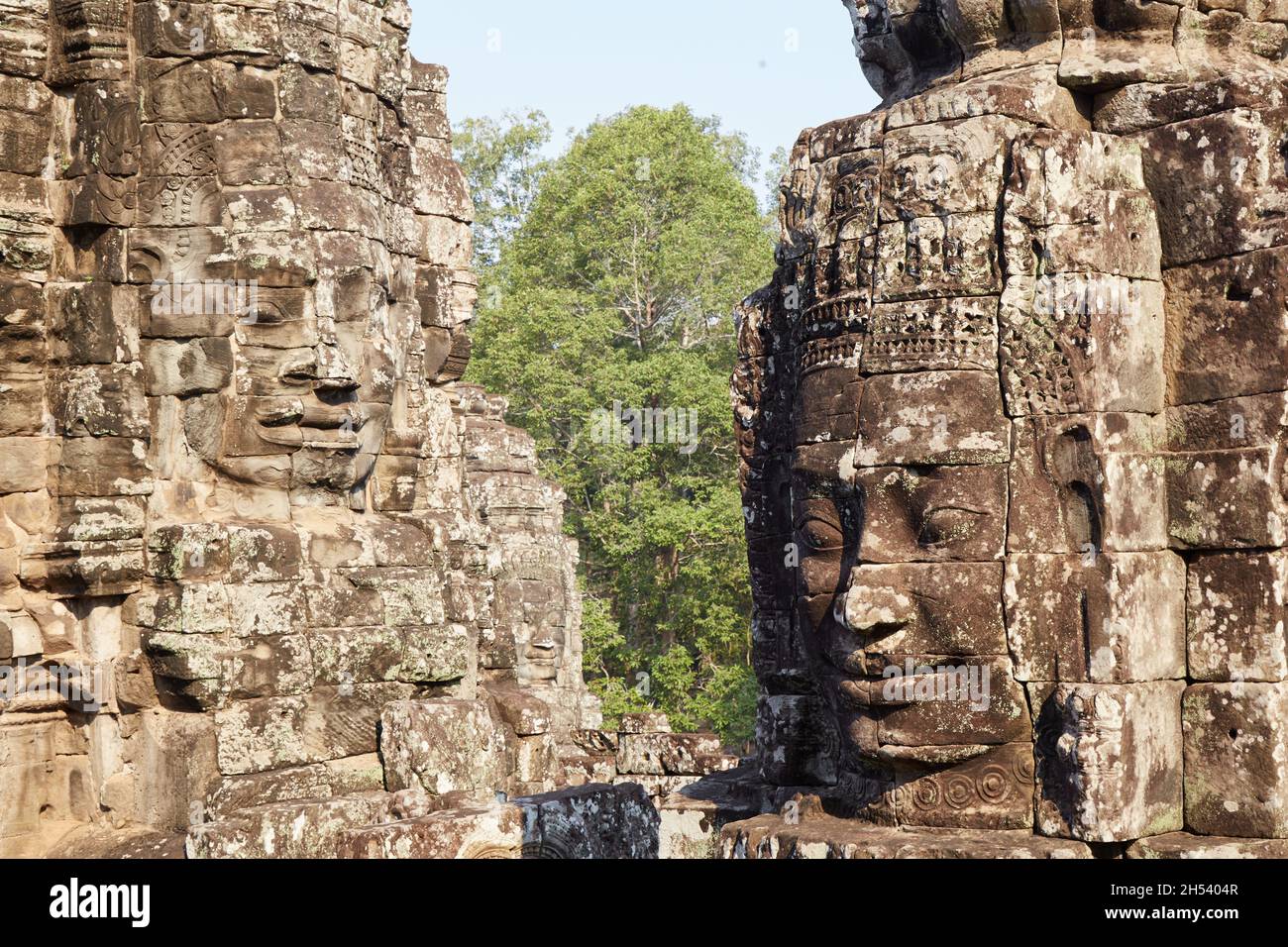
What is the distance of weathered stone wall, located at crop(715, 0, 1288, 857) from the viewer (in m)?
6.88

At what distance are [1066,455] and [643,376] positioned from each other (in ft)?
74.8

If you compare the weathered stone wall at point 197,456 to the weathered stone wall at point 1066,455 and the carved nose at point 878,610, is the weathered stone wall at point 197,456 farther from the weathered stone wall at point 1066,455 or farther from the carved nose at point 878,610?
the weathered stone wall at point 1066,455

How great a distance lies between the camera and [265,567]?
9172 mm

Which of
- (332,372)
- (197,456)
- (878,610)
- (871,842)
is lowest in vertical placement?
(871,842)

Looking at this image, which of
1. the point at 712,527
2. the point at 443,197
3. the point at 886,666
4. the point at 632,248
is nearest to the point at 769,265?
the point at 632,248

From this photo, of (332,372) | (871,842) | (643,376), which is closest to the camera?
(871,842)

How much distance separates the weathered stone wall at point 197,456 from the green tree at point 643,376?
56.9ft

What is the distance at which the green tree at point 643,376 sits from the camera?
28.5 m

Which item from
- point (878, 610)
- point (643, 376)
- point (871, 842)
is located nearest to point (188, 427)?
point (878, 610)

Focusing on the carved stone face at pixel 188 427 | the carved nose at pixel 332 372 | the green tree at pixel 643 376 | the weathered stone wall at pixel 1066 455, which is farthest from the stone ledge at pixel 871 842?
the green tree at pixel 643 376

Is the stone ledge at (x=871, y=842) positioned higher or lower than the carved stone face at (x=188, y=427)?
lower

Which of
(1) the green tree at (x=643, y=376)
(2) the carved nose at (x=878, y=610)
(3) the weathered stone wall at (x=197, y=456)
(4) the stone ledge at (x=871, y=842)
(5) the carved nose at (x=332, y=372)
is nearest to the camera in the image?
(4) the stone ledge at (x=871, y=842)

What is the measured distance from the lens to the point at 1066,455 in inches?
276

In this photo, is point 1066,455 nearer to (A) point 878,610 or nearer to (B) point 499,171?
(A) point 878,610
